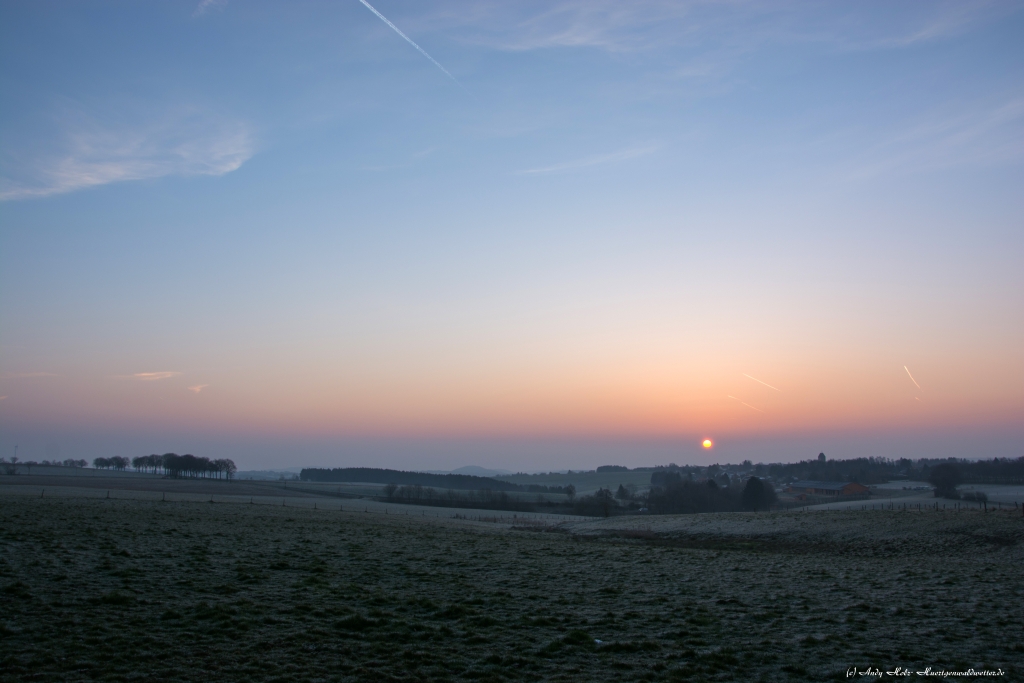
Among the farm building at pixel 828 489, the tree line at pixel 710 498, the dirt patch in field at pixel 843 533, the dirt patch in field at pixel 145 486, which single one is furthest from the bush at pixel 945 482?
the dirt patch in field at pixel 145 486

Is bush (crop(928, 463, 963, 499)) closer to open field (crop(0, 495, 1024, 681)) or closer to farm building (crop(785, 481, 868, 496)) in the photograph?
farm building (crop(785, 481, 868, 496))

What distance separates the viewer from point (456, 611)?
1594 cm

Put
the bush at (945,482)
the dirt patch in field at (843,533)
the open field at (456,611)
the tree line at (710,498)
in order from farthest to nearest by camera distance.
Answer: the tree line at (710,498) → the bush at (945,482) → the dirt patch in field at (843,533) → the open field at (456,611)

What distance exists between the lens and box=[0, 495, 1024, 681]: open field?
11539 mm

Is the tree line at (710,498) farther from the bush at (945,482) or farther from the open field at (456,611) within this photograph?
the open field at (456,611)

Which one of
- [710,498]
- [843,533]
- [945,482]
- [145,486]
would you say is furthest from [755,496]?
[145,486]

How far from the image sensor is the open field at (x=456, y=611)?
11.5m

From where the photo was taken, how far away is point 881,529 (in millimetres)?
43438

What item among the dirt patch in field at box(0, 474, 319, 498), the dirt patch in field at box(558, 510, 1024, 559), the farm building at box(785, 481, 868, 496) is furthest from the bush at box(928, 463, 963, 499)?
the dirt patch in field at box(0, 474, 319, 498)

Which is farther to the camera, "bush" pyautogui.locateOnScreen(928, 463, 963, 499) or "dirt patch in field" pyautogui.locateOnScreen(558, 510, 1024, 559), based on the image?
"bush" pyautogui.locateOnScreen(928, 463, 963, 499)

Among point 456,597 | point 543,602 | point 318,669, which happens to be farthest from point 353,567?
point 318,669

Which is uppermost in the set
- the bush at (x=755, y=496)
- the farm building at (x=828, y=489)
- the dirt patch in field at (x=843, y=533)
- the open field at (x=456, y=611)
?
the open field at (x=456, y=611)

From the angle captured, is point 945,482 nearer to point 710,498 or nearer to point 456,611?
point 710,498

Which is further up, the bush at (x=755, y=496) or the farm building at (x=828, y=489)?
the bush at (x=755, y=496)
